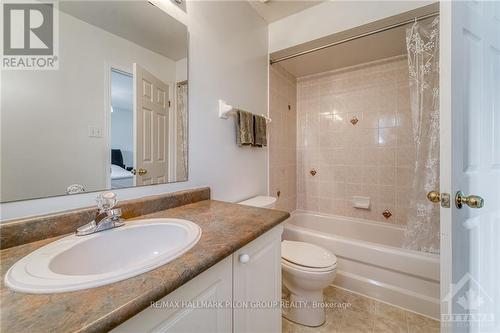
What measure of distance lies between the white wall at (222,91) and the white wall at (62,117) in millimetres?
146

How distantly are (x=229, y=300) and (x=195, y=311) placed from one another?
0.52ft

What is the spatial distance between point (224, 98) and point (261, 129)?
0.43 metres

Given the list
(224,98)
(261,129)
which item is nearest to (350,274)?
(261,129)

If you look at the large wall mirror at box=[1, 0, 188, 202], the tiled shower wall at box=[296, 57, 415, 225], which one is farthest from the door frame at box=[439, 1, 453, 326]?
the tiled shower wall at box=[296, 57, 415, 225]

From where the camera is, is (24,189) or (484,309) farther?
(484,309)

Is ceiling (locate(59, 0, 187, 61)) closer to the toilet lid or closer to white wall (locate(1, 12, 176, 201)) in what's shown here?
white wall (locate(1, 12, 176, 201))

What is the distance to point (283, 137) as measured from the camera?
7.93 feet

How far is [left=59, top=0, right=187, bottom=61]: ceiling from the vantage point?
2.83 feet

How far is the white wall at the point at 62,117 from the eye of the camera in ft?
2.27

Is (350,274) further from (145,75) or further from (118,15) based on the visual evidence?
(118,15)

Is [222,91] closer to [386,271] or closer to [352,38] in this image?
[352,38]

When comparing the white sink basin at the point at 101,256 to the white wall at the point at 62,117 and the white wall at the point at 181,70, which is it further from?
the white wall at the point at 181,70

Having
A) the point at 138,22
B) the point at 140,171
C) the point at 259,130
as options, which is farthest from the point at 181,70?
the point at 259,130

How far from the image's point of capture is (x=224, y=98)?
4.91 feet
